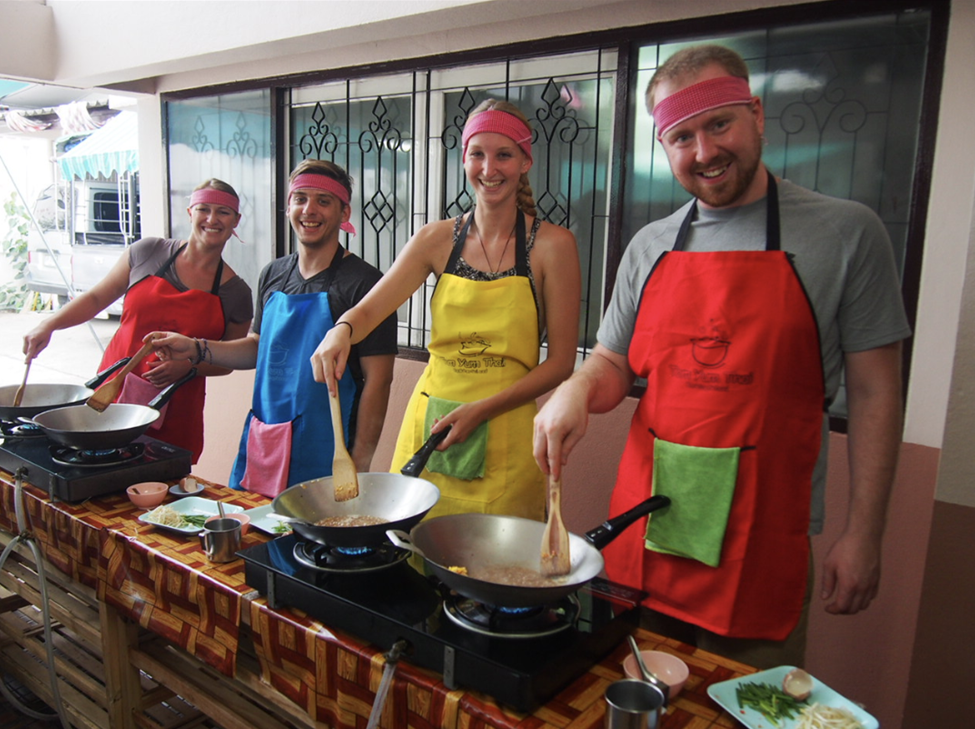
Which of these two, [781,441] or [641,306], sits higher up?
[641,306]

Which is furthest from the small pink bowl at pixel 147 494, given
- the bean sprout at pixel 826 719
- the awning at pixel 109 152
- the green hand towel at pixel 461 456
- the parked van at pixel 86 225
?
the parked van at pixel 86 225

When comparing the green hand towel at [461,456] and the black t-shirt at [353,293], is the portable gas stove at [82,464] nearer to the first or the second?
the black t-shirt at [353,293]

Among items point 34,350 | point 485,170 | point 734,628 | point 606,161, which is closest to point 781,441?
point 734,628

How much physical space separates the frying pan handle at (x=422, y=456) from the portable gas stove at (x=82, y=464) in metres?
0.87

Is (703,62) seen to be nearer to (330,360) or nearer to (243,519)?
(330,360)

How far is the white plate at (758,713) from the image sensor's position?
3.70 feet

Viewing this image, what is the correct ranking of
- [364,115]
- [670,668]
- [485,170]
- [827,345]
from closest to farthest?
[670,668]
[827,345]
[485,170]
[364,115]

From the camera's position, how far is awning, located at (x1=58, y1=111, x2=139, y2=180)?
975 cm

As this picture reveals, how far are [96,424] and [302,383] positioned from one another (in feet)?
2.12

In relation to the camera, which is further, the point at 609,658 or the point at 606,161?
the point at 606,161

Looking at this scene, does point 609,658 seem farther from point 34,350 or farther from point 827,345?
point 34,350

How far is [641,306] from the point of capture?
67.2 inches

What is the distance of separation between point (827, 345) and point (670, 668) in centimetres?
72

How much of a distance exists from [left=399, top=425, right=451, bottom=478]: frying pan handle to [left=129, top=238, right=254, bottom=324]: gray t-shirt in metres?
1.51
